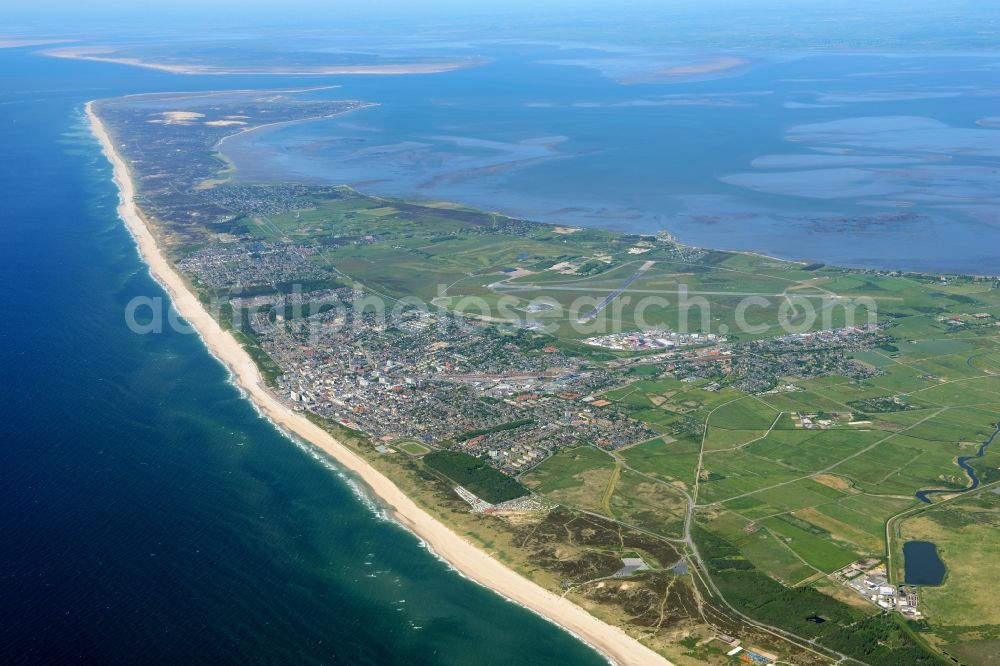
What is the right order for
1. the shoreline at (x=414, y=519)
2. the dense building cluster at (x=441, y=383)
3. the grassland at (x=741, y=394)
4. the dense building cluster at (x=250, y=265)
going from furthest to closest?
1. the dense building cluster at (x=250, y=265)
2. the dense building cluster at (x=441, y=383)
3. the grassland at (x=741, y=394)
4. the shoreline at (x=414, y=519)

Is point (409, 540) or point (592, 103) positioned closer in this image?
point (409, 540)

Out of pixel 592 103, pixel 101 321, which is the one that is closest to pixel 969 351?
pixel 101 321

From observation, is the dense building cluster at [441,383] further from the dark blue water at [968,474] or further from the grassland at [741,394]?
the dark blue water at [968,474]

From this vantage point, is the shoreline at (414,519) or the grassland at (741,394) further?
the grassland at (741,394)

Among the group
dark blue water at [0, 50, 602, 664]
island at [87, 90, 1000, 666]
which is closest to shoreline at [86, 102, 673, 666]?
island at [87, 90, 1000, 666]

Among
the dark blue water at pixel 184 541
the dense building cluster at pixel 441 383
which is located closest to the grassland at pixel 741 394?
the dense building cluster at pixel 441 383

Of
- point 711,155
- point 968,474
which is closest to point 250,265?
point 968,474

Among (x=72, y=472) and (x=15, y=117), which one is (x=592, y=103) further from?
(x=72, y=472)
